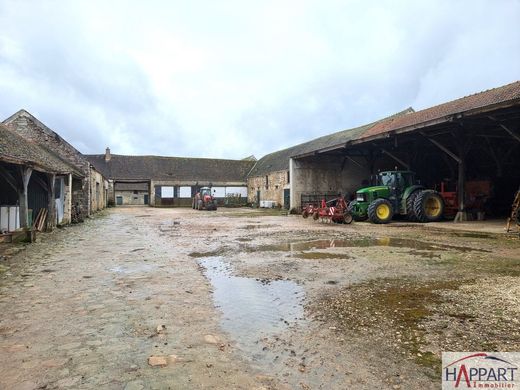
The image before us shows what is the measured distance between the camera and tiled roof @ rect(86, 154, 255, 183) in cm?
4212

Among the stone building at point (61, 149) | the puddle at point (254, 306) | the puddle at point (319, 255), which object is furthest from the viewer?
the stone building at point (61, 149)

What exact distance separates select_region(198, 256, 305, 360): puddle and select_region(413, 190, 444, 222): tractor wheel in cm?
1196

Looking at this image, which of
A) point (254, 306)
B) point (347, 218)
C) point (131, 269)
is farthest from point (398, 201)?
point (254, 306)

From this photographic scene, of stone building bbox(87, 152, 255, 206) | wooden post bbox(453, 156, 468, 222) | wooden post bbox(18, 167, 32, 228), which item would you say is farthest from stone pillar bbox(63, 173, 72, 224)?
stone building bbox(87, 152, 255, 206)

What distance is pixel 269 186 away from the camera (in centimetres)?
3594

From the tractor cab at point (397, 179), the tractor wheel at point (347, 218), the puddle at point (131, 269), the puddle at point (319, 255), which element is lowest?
the puddle at point (131, 269)

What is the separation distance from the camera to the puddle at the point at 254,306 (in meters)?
3.68

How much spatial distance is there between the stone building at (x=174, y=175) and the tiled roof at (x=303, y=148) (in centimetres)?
285

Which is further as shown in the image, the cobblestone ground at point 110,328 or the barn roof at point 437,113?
the barn roof at point 437,113

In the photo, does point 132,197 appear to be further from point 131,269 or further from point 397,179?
point 131,269

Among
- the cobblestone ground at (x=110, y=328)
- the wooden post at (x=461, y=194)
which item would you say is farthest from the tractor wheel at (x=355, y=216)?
the cobblestone ground at (x=110, y=328)

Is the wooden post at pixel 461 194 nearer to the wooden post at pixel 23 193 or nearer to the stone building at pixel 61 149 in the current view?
the wooden post at pixel 23 193

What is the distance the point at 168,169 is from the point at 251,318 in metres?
40.8

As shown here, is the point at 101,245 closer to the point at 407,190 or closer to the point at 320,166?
the point at 407,190
